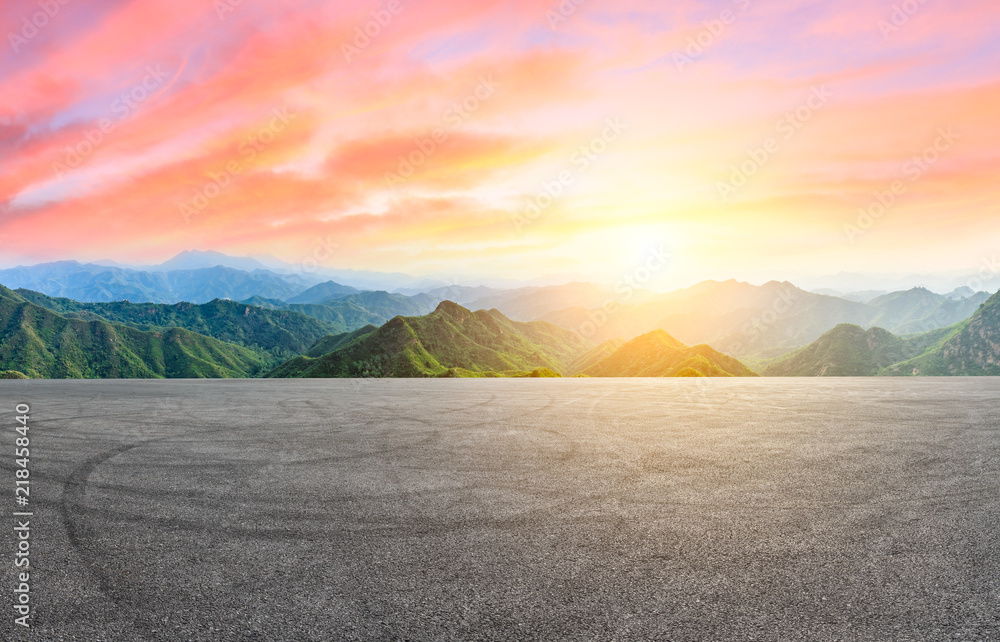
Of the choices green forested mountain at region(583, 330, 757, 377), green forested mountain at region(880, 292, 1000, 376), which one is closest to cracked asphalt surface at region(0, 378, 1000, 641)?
green forested mountain at region(583, 330, 757, 377)

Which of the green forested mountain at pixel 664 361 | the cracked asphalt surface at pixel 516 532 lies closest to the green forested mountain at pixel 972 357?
the green forested mountain at pixel 664 361

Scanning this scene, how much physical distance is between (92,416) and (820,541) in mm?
24142

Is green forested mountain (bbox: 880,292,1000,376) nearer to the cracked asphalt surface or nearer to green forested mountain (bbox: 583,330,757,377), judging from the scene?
green forested mountain (bbox: 583,330,757,377)

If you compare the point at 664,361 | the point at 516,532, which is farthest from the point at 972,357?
the point at 516,532

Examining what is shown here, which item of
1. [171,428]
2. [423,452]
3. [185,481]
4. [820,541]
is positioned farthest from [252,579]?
[171,428]

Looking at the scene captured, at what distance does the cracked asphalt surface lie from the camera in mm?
5309

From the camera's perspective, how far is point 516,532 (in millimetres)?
7457

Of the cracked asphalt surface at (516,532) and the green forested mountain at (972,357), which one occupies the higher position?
the cracked asphalt surface at (516,532)

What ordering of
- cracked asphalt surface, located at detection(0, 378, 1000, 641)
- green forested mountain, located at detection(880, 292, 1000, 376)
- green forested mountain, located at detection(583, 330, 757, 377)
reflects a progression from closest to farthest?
1. cracked asphalt surface, located at detection(0, 378, 1000, 641)
2. green forested mountain, located at detection(583, 330, 757, 377)
3. green forested mountain, located at detection(880, 292, 1000, 376)

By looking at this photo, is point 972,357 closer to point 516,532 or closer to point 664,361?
point 664,361

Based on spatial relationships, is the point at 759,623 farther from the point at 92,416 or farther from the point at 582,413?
the point at 92,416

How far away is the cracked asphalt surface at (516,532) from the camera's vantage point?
5309 millimetres

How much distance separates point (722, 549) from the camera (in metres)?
6.83

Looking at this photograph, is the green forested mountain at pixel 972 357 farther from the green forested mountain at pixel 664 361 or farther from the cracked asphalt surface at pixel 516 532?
the cracked asphalt surface at pixel 516 532
